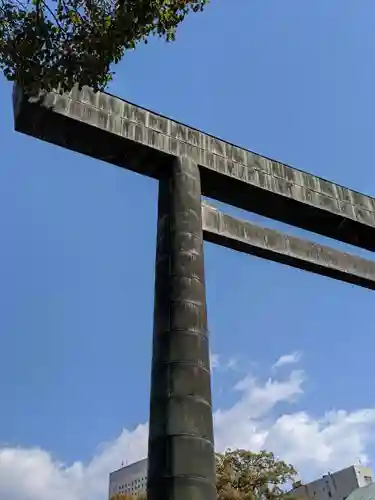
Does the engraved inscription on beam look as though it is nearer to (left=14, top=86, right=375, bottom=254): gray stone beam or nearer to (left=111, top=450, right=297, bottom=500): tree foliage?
(left=14, top=86, right=375, bottom=254): gray stone beam

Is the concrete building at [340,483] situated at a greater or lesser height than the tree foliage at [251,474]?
greater

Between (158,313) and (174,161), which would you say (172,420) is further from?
(174,161)

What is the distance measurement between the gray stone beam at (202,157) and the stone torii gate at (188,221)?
2cm

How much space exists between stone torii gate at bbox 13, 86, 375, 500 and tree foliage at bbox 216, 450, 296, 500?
17.9 metres

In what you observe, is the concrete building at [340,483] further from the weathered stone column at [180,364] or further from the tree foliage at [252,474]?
the weathered stone column at [180,364]

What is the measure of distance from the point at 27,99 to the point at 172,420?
467cm

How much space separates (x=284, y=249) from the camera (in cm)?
928

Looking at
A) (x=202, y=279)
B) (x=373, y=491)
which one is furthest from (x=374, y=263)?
(x=373, y=491)

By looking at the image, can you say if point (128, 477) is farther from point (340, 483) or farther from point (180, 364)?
point (180, 364)

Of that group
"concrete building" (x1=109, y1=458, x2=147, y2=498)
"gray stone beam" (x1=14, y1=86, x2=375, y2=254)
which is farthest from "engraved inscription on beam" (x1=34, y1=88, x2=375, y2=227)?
"concrete building" (x1=109, y1=458, x2=147, y2=498)

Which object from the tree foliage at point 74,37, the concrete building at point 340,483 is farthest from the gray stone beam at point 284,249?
the concrete building at point 340,483

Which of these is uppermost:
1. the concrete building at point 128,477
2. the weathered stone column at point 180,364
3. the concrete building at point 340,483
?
the concrete building at point 128,477

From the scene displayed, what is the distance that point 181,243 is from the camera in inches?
293

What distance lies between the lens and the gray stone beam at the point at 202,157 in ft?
25.8
